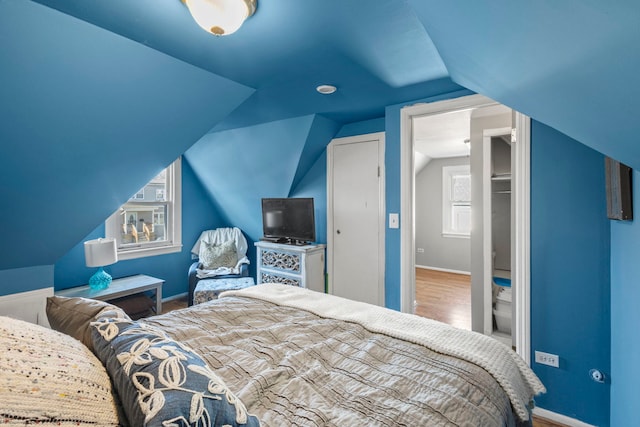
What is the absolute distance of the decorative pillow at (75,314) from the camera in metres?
1.00

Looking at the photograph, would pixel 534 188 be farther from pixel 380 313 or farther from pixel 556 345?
pixel 380 313

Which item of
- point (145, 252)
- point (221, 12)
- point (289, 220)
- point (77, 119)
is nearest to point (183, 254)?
point (145, 252)

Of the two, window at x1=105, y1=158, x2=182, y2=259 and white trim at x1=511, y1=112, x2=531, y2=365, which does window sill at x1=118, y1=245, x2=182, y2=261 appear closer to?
window at x1=105, y1=158, x2=182, y2=259

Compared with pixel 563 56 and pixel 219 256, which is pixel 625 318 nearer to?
pixel 563 56

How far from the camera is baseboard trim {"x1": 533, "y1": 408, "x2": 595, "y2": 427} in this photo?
188 centimetres

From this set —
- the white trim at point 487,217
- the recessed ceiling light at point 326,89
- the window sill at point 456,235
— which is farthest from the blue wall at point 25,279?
the window sill at point 456,235

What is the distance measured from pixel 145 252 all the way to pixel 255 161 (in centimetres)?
185

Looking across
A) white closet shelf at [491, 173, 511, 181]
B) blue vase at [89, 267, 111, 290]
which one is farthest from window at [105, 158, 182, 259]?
white closet shelf at [491, 173, 511, 181]

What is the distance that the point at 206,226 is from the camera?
463 centimetres

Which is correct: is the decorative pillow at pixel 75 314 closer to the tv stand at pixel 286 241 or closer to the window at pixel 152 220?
the tv stand at pixel 286 241

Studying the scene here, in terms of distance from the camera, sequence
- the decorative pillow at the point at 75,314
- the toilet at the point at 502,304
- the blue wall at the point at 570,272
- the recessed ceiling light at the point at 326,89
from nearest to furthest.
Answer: the decorative pillow at the point at 75,314 < the blue wall at the point at 570,272 < the recessed ceiling light at the point at 326,89 < the toilet at the point at 502,304

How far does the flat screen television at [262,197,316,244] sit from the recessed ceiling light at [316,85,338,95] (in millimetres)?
1311

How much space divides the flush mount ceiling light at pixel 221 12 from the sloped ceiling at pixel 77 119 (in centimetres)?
63

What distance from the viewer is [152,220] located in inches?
161
